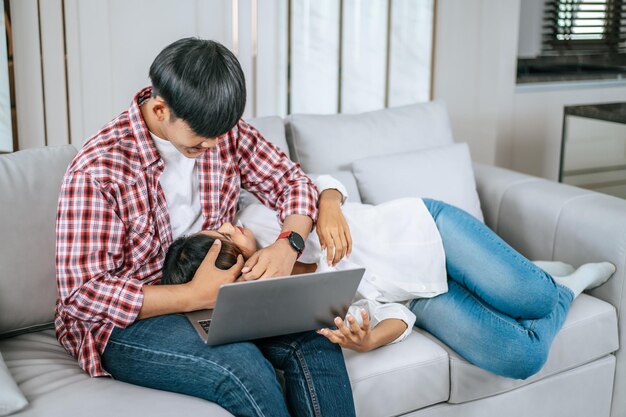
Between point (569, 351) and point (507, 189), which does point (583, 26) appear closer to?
point (507, 189)

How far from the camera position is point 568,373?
6.49 feet

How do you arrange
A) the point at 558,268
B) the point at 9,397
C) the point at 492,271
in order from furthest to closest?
the point at 558,268 < the point at 492,271 < the point at 9,397

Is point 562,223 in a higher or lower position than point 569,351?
higher

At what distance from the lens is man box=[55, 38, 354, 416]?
140 centimetres

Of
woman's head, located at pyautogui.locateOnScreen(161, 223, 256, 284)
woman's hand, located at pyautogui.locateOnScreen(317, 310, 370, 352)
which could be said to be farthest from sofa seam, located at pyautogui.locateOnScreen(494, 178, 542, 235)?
woman's head, located at pyautogui.locateOnScreen(161, 223, 256, 284)

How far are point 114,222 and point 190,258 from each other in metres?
0.17

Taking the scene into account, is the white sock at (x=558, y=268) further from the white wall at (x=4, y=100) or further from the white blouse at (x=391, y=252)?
the white wall at (x=4, y=100)

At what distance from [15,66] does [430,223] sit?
1399 millimetres


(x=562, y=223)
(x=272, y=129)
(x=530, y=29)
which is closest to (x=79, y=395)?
(x=272, y=129)

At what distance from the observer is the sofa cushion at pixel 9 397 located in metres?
1.29

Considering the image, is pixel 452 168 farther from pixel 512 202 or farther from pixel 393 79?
pixel 393 79

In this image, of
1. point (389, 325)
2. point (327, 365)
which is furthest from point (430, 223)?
point (327, 365)

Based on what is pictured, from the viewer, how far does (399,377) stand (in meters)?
1.69

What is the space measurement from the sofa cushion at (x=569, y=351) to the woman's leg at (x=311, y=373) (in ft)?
1.25
